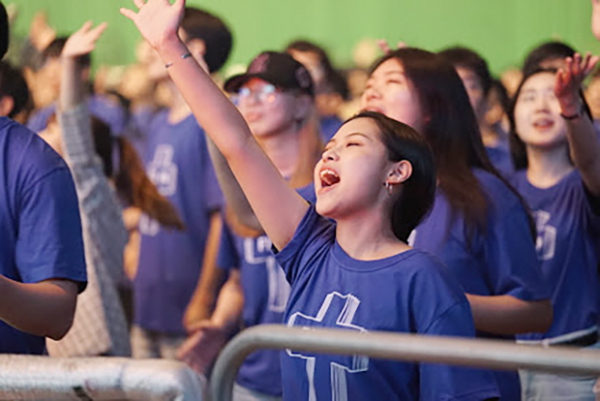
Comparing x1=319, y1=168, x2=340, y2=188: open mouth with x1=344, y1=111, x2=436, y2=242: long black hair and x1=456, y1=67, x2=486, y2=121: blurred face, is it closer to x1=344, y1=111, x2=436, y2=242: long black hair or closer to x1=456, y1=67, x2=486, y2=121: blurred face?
x1=344, y1=111, x2=436, y2=242: long black hair

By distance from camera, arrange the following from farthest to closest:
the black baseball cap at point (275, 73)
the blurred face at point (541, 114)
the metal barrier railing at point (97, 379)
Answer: the blurred face at point (541, 114)
the black baseball cap at point (275, 73)
the metal barrier railing at point (97, 379)

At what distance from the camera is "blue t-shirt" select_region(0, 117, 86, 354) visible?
2279 millimetres

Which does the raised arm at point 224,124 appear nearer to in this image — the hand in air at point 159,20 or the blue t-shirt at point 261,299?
the hand in air at point 159,20

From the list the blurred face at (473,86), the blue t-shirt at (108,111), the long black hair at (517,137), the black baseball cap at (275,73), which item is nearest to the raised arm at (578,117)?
the long black hair at (517,137)

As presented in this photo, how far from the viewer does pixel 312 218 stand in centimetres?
234

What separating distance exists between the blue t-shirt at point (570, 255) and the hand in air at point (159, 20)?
1.69 metres

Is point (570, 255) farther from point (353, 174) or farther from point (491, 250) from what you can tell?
point (353, 174)

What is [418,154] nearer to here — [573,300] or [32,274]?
[32,274]

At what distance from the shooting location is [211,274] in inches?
176

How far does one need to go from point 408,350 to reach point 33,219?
1.05 metres

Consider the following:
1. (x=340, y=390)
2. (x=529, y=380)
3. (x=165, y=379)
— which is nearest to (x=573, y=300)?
(x=529, y=380)

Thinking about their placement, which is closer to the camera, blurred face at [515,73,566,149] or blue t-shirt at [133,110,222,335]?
blurred face at [515,73,566,149]

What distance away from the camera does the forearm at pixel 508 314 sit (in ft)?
8.55

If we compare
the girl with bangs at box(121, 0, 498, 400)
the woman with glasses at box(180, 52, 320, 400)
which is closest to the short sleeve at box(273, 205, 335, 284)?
the girl with bangs at box(121, 0, 498, 400)
